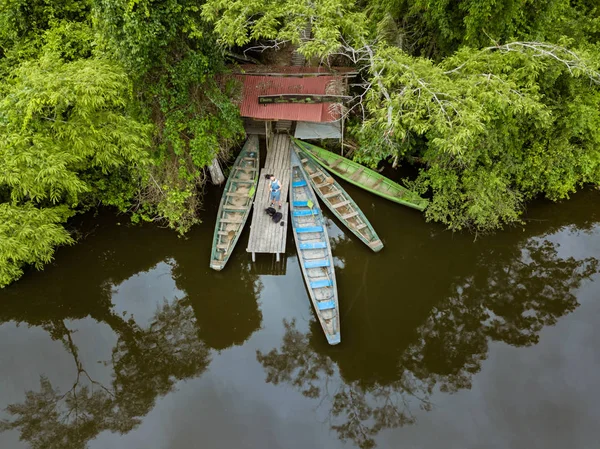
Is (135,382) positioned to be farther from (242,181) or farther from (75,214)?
(242,181)

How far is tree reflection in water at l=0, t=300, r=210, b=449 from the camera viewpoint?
10.3 m

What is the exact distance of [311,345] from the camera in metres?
11.8

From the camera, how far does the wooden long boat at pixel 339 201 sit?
13773 millimetres

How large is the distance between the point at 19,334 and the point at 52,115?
7.07 m

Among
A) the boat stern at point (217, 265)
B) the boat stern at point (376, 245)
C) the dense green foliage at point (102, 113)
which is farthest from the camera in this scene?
the boat stern at point (376, 245)

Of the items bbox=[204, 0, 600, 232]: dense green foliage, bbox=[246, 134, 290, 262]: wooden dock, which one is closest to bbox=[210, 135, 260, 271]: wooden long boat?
bbox=[246, 134, 290, 262]: wooden dock

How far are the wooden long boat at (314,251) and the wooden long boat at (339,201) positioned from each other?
1.24 feet

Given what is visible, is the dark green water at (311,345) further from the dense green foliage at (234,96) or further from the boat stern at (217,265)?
the dense green foliage at (234,96)

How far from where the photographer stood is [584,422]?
10172mm

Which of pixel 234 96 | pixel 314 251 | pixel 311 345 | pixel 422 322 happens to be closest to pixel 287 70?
pixel 234 96

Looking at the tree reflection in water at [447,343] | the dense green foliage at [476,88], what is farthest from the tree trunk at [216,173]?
the tree reflection in water at [447,343]

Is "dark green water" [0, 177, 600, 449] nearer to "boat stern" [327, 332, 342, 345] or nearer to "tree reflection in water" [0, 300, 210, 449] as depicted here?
"tree reflection in water" [0, 300, 210, 449]

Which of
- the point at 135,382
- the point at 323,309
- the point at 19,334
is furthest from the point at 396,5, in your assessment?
the point at 19,334

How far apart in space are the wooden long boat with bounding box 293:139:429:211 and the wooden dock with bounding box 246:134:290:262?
0.89m
